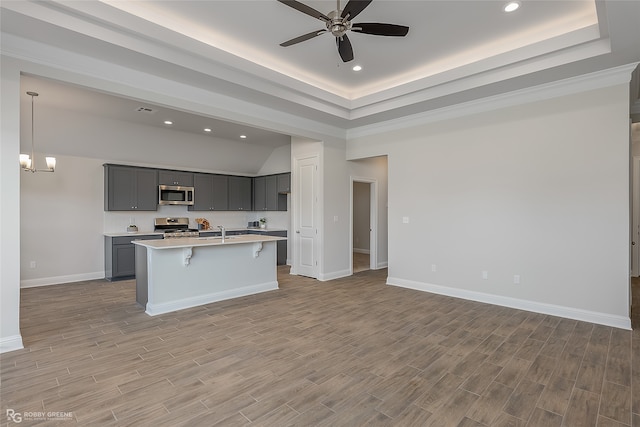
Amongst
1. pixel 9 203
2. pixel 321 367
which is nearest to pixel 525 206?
pixel 321 367

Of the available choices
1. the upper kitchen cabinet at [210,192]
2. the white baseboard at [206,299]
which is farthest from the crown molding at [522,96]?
the upper kitchen cabinet at [210,192]

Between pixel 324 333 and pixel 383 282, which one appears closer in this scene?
pixel 324 333

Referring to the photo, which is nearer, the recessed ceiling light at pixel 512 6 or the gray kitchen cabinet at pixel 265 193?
the recessed ceiling light at pixel 512 6

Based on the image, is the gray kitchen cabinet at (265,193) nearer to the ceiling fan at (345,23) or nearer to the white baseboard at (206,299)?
the white baseboard at (206,299)

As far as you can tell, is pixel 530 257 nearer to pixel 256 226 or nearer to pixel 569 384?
pixel 569 384

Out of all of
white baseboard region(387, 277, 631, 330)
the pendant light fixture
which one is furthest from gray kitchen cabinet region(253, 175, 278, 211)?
the pendant light fixture

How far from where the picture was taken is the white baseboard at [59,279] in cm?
574

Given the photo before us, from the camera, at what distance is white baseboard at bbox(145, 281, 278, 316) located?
166 inches

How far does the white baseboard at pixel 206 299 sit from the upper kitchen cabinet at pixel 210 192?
345cm

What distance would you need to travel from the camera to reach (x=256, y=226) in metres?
8.98

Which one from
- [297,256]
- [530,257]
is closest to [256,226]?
[297,256]

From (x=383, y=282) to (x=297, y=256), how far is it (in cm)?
187

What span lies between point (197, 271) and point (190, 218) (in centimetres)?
362

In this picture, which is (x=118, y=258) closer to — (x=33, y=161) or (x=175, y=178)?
(x=175, y=178)
